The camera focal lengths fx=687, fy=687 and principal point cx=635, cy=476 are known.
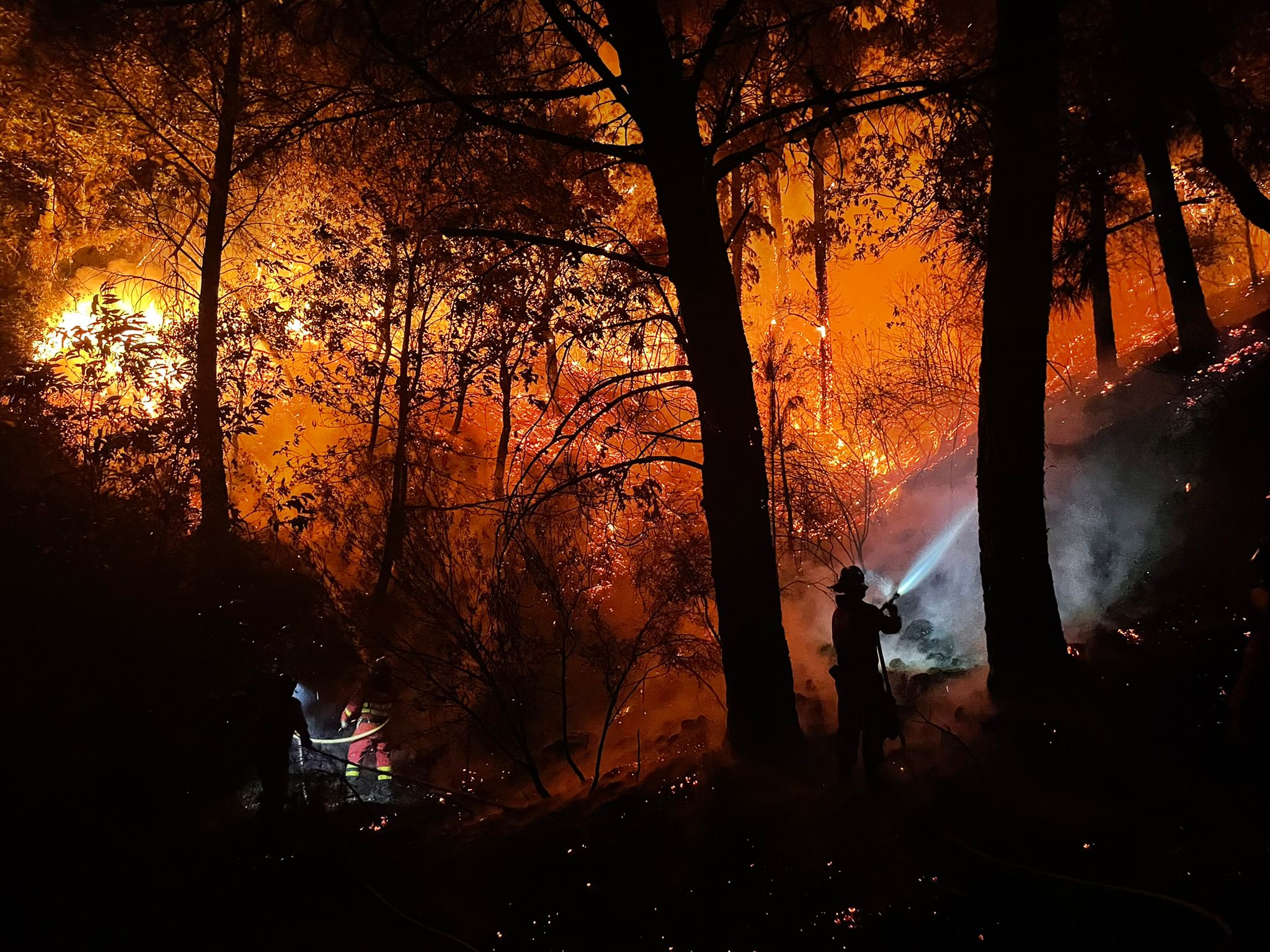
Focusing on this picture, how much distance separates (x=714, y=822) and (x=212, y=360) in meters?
11.2

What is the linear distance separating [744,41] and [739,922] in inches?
336

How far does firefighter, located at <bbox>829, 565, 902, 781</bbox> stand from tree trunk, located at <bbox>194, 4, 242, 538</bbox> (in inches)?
414

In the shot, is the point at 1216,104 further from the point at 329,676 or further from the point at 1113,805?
the point at 329,676

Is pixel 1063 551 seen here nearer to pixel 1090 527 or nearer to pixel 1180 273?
pixel 1090 527

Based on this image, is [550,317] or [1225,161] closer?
[550,317]

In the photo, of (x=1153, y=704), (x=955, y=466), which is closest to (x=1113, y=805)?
(x=1153, y=704)

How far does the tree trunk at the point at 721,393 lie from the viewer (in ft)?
17.6

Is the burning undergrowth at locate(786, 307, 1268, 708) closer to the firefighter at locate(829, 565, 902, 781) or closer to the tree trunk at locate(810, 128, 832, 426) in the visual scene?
the firefighter at locate(829, 565, 902, 781)

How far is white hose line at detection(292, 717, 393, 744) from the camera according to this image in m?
10.0

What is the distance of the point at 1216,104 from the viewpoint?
10461mm

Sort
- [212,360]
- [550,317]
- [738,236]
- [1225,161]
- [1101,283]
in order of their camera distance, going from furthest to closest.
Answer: [738,236], [1101,283], [212,360], [1225,161], [550,317]

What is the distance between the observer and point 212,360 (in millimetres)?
11781

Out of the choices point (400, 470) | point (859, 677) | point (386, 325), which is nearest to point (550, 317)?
point (859, 677)

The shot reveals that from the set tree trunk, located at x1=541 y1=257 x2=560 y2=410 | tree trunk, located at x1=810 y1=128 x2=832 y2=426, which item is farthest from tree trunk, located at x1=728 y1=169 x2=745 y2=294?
tree trunk, located at x1=541 y1=257 x2=560 y2=410
